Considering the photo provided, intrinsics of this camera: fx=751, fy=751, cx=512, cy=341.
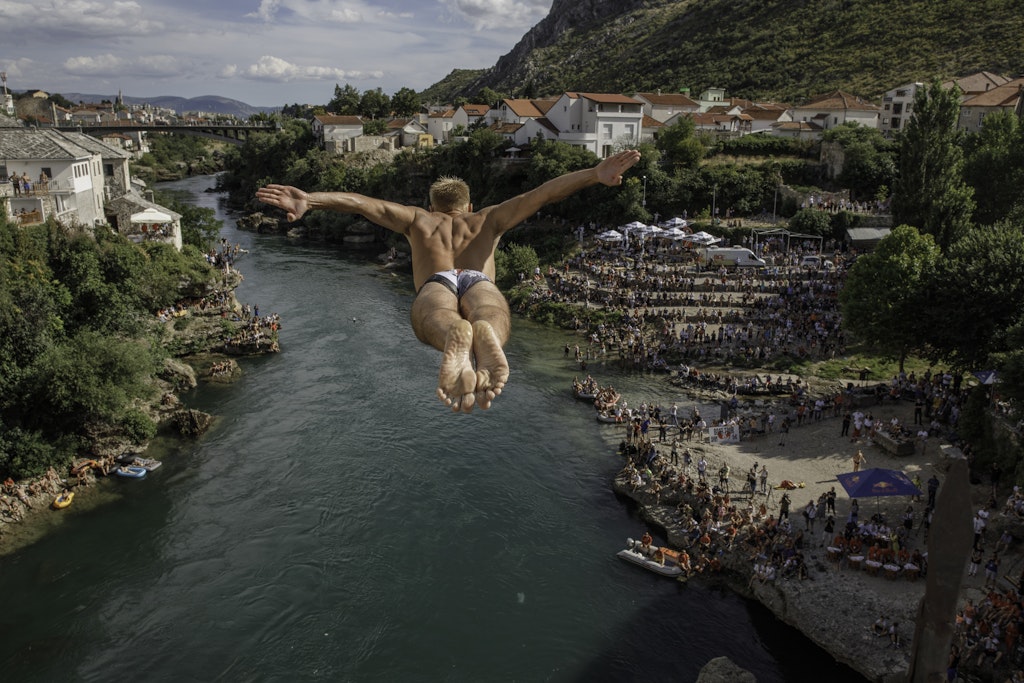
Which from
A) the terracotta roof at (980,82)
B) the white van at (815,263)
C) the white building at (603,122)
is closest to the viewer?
the white van at (815,263)

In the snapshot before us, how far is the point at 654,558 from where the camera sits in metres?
A: 18.8

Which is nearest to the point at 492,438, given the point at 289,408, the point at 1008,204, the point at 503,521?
the point at 503,521

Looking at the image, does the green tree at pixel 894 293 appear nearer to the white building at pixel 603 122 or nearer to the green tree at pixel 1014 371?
the green tree at pixel 1014 371

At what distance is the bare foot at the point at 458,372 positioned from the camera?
4.34 metres

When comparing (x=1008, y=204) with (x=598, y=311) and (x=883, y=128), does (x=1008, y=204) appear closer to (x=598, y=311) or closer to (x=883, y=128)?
(x=598, y=311)

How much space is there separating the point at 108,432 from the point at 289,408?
19.3 feet

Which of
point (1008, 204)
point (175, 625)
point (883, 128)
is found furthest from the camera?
point (883, 128)

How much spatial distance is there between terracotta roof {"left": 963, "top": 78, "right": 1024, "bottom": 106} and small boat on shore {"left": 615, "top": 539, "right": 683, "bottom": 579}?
44353mm

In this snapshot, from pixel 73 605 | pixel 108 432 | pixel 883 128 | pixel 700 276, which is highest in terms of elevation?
pixel 883 128

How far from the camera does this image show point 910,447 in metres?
21.9

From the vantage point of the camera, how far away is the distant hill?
217 ft

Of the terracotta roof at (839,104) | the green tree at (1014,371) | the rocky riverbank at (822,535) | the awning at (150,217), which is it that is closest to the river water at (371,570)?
the rocky riverbank at (822,535)

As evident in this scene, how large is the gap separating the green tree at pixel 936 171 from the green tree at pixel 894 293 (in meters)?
6.70

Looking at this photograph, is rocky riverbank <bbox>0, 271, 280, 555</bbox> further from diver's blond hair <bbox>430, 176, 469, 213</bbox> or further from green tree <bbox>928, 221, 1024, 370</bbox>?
green tree <bbox>928, 221, 1024, 370</bbox>
